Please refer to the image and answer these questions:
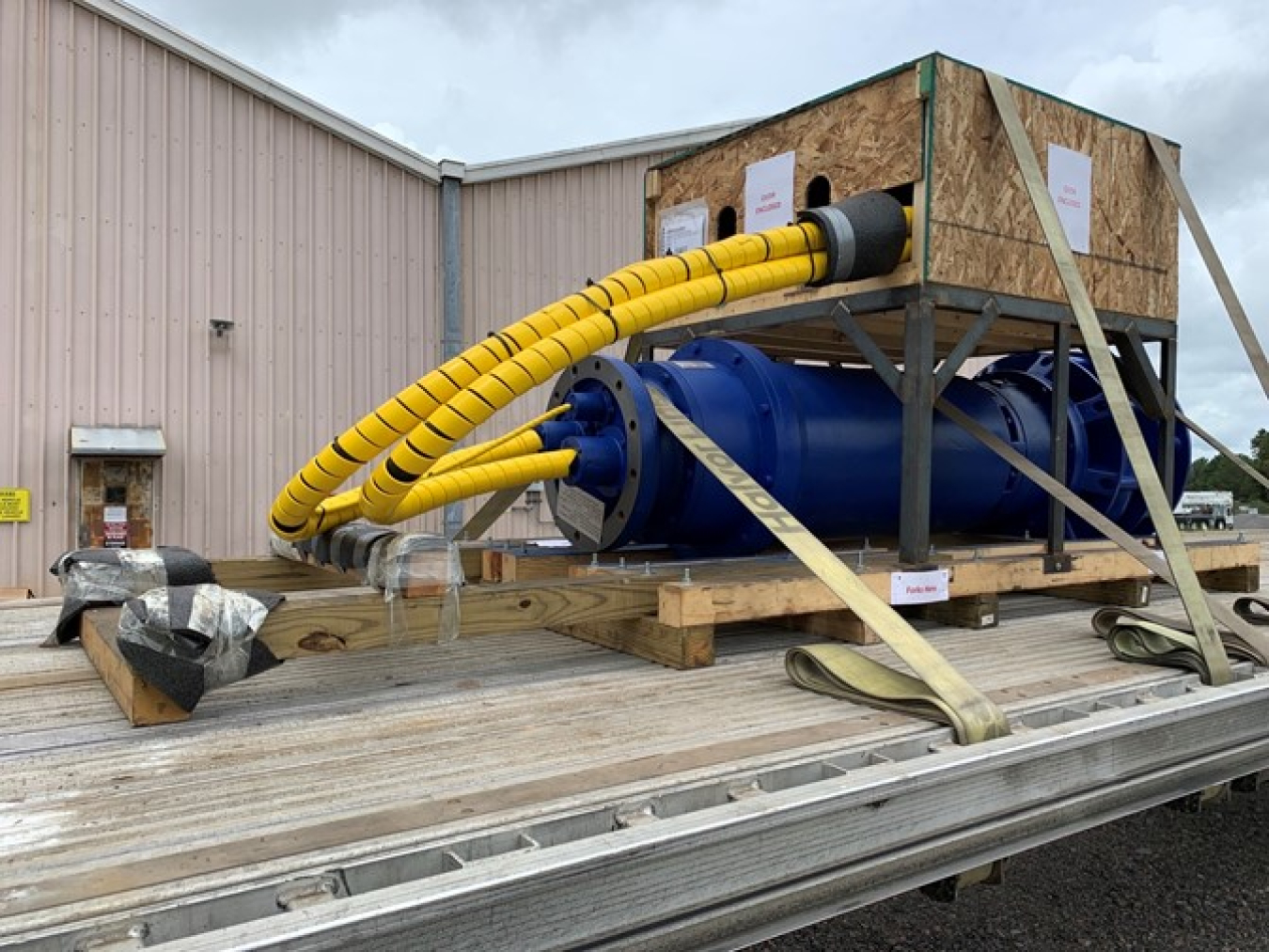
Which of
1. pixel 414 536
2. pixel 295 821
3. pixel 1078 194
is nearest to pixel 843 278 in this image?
pixel 1078 194

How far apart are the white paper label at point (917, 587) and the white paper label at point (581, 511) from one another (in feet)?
3.56

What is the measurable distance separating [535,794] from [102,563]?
1802 millimetres

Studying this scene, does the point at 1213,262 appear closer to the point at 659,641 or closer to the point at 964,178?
the point at 964,178

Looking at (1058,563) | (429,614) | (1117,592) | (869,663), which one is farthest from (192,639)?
(1117,592)

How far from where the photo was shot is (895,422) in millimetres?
4020

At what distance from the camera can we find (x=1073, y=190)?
409cm

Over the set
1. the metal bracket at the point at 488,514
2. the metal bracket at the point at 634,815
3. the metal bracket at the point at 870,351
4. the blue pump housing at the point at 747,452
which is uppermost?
the metal bracket at the point at 870,351

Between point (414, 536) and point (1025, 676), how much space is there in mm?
1800

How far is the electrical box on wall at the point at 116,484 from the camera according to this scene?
750 centimetres

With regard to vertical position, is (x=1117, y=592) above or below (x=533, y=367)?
below

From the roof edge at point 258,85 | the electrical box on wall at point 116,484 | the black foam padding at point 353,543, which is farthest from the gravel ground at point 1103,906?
the roof edge at point 258,85

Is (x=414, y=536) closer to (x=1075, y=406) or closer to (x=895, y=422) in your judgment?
(x=895, y=422)

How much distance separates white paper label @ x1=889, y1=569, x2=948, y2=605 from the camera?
338cm

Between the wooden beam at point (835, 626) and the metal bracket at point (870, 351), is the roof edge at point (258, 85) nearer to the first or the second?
the metal bracket at point (870, 351)
